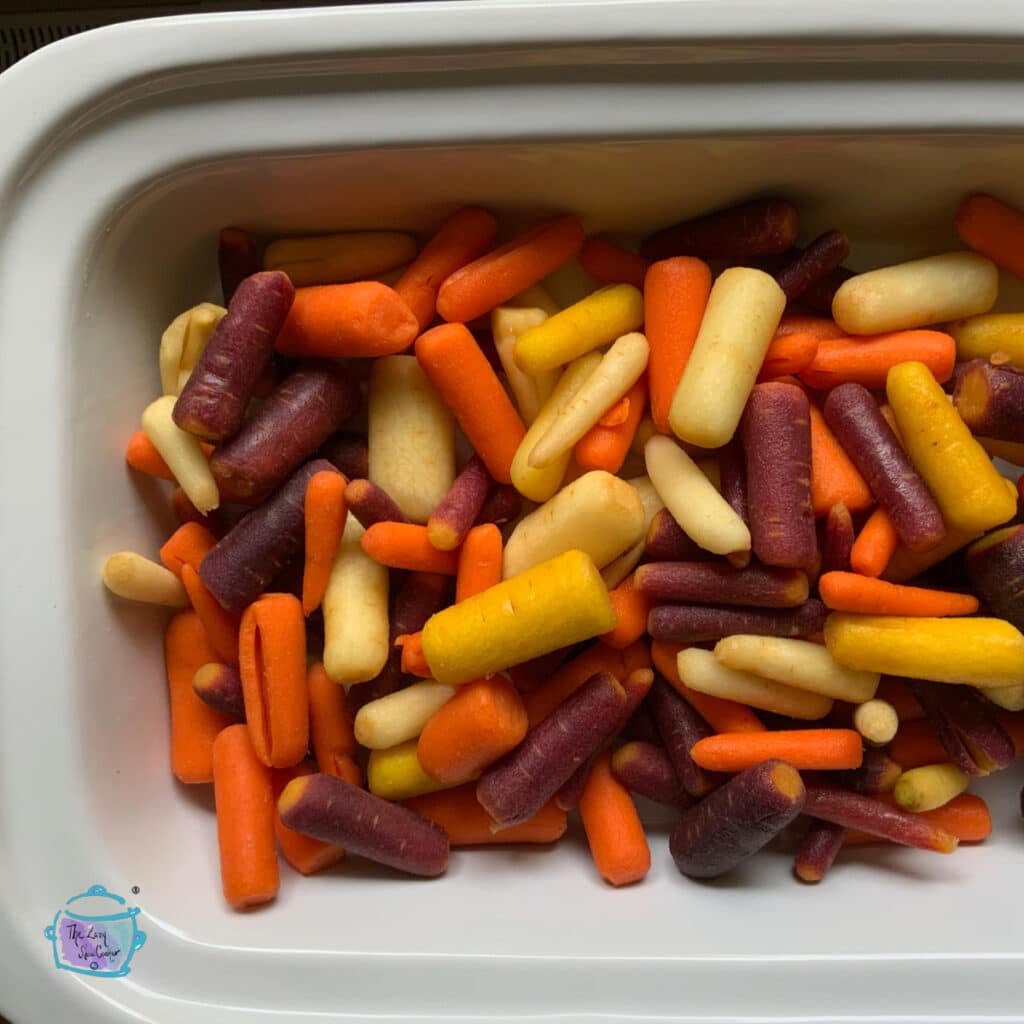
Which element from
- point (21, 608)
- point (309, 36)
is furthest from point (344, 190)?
point (21, 608)

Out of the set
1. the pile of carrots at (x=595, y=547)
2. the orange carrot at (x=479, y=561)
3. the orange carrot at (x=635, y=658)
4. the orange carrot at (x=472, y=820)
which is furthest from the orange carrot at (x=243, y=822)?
the orange carrot at (x=635, y=658)

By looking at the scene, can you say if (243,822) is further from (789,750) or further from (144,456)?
(789,750)

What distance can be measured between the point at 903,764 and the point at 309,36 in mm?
806

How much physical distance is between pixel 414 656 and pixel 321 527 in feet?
0.46

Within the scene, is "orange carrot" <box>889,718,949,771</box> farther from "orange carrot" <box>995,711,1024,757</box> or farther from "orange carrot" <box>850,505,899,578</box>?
"orange carrot" <box>850,505,899,578</box>

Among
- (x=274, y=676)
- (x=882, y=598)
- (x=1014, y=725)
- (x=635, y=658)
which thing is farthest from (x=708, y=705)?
(x=274, y=676)

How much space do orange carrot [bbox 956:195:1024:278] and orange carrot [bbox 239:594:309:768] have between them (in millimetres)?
682

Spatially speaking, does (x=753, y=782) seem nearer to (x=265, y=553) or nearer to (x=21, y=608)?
(x=265, y=553)

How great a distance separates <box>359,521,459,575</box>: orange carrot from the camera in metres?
0.81

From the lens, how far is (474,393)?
2.72 feet

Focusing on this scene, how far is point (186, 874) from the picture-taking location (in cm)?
86

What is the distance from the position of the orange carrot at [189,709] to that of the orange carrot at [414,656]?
191 mm

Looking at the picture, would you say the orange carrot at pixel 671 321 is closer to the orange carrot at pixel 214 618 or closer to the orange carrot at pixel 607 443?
the orange carrot at pixel 607 443

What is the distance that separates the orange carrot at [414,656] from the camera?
82cm
